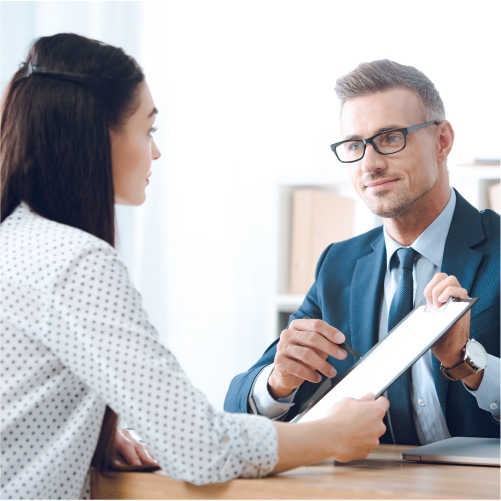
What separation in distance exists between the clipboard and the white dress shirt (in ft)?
0.83

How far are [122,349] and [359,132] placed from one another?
1134mm

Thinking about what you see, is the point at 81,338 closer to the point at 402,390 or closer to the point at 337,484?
the point at 337,484

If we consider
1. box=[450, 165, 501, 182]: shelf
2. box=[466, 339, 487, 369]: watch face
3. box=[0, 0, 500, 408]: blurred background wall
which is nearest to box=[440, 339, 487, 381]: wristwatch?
box=[466, 339, 487, 369]: watch face

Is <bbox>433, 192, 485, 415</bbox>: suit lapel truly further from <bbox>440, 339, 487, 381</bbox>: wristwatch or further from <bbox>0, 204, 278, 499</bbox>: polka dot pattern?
<bbox>0, 204, 278, 499</bbox>: polka dot pattern

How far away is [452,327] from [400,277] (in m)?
0.48

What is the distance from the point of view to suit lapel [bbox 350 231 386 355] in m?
1.75

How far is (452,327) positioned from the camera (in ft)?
4.23

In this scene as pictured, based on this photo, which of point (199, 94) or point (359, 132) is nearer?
point (359, 132)

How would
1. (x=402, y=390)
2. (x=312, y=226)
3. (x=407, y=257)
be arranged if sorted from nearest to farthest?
(x=402, y=390), (x=407, y=257), (x=312, y=226)

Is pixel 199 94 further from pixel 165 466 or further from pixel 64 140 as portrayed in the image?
pixel 165 466

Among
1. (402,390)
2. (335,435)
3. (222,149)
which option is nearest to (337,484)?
(335,435)

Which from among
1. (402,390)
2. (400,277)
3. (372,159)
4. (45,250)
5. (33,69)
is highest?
(33,69)

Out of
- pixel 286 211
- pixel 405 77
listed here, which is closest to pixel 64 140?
pixel 405 77

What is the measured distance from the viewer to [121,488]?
1076 millimetres
